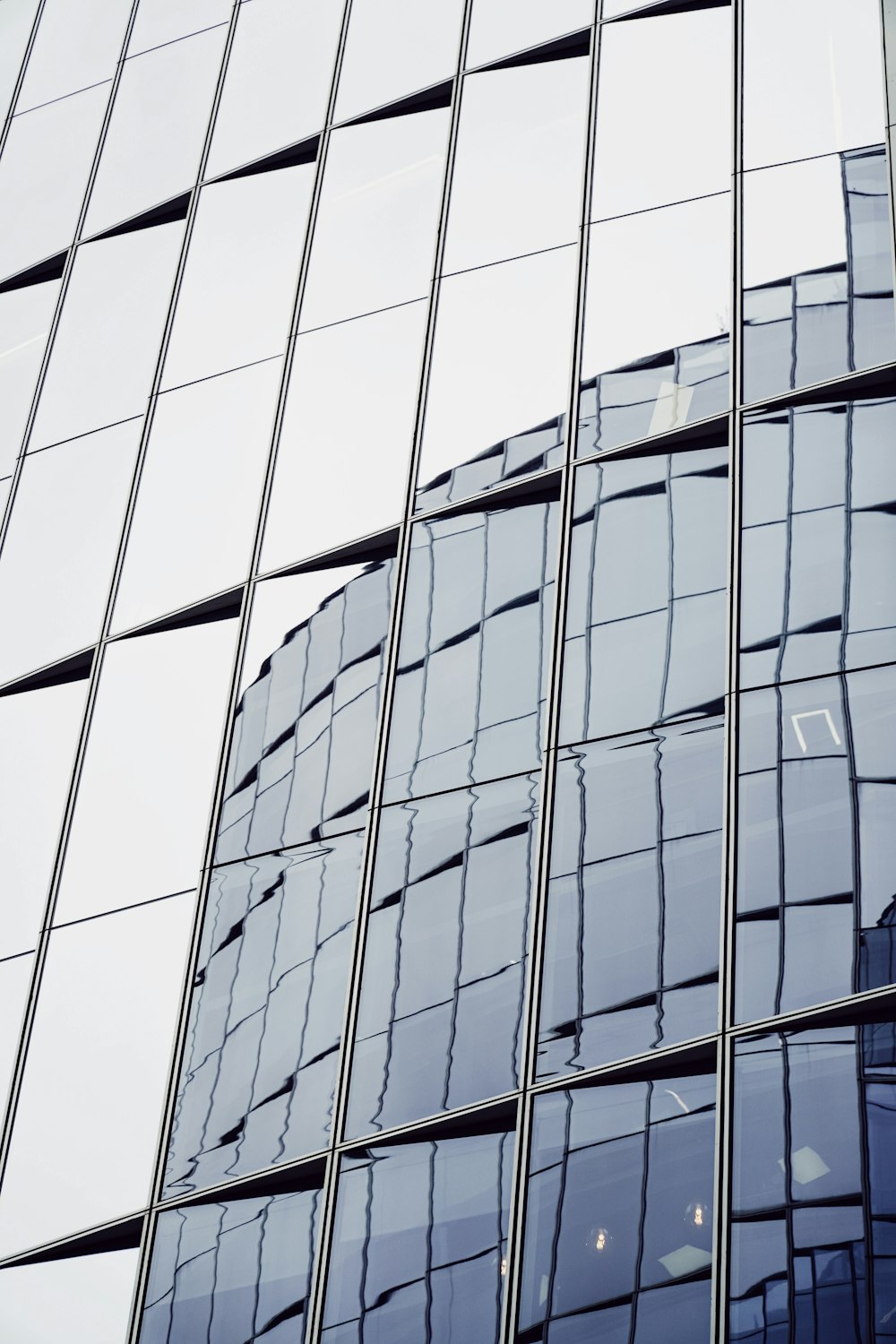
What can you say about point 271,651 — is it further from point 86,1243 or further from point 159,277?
point 159,277

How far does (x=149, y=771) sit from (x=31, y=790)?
1566 millimetres

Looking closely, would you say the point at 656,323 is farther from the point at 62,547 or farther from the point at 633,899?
the point at 62,547

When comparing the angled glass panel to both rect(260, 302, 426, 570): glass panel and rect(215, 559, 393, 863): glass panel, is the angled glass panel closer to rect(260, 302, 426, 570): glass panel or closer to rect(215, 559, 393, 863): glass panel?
rect(260, 302, 426, 570): glass panel

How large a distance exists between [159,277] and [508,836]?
10121 mm

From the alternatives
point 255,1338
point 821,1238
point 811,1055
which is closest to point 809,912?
point 811,1055

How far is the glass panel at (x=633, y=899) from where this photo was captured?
1084 centimetres

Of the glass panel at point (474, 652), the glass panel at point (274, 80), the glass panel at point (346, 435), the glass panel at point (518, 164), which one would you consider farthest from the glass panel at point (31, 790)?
the glass panel at point (274, 80)

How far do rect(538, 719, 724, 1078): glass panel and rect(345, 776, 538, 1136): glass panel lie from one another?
12.2 inches

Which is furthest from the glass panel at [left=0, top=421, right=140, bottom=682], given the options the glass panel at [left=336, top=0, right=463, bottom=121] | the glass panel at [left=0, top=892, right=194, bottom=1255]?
the glass panel at [left=336, top=0, right=463, bottom=121]

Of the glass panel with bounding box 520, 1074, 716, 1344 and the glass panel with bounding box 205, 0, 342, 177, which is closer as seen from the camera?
the glass panel with bounding box 520, 1074, 716, 1344

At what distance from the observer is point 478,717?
1306 cm

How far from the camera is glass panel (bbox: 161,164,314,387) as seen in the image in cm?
1772

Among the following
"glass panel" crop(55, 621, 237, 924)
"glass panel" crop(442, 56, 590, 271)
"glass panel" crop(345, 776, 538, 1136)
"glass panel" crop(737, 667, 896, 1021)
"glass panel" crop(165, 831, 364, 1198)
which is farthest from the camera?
"glass panel" crop(442, 56, 590, 271)

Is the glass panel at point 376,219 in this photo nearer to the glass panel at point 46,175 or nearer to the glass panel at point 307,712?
the glass panel at point 307,712
